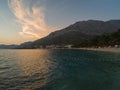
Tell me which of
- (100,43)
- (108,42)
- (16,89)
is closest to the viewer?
(16,89)

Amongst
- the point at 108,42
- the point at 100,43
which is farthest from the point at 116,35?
the point at 100,43

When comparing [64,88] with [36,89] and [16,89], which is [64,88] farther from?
[16,89]

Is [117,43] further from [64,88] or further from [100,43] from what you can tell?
[64,88]

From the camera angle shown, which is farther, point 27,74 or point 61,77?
point 27,74

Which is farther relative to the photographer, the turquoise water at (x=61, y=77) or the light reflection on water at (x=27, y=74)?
the light reflection on water at (x=27, y=74)

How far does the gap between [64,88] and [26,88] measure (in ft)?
16.9

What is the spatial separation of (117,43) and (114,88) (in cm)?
14590

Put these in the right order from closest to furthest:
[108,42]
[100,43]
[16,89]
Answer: [16,89], [108,42], [100,43]

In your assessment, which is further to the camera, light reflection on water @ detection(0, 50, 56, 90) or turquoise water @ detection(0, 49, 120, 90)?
light reflection on water @ detection(0, 50, 56, 90)

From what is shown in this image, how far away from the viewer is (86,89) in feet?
65.5

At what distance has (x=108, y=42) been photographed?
17088cm

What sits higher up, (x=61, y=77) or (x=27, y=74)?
(x=27, y=74)

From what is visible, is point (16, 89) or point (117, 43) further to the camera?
point (117, 43)

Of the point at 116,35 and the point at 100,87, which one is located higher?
the point at 116,35
